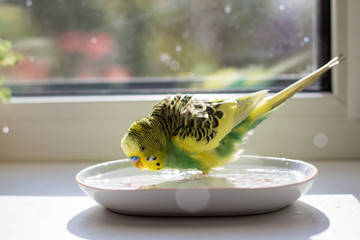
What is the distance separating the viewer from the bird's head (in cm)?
55

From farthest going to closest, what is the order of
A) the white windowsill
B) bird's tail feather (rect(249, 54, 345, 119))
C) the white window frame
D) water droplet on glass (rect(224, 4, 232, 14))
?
water droplet on glass (rect(224, 4, 232, 14)) → the white window frame → bird's tail feather (rect(249, 54, 345, 119)) → the white windowsill

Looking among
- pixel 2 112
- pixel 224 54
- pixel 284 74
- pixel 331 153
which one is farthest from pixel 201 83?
pixel 2 112

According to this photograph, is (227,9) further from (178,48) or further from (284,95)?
(284,95)

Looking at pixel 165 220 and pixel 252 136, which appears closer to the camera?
pixel 165 220

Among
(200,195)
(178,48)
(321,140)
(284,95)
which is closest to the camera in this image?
(200,195)

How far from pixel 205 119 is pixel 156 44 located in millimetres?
466

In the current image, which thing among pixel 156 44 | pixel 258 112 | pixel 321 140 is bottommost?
pixel 321 140

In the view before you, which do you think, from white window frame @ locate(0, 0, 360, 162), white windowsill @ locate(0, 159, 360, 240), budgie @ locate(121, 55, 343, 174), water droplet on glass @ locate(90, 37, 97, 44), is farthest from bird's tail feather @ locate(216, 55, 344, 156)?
water droplet on glass @ locate(90, 37, 97, 44)

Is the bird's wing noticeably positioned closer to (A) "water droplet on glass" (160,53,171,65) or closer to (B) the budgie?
(B) the budgie

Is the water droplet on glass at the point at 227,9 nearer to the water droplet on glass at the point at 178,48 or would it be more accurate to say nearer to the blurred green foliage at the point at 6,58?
the water droplet on glass at the point at 178,48

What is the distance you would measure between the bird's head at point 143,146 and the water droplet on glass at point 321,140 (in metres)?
0.43

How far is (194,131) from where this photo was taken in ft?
1.84

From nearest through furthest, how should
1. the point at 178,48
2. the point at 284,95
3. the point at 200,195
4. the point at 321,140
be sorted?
the point at 200,195 < the point at 284,95 < the point at 321,140 < the point at 178,48

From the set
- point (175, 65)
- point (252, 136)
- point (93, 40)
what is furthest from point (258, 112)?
point (93, 40)
